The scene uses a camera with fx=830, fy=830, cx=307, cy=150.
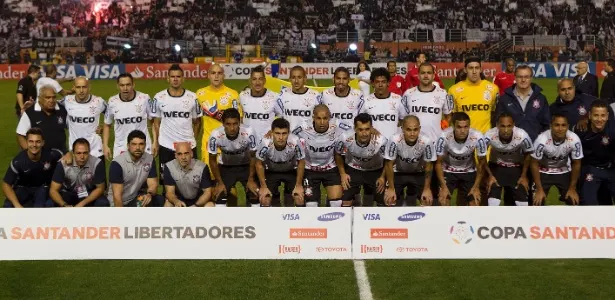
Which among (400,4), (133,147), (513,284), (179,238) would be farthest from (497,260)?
(400,4)

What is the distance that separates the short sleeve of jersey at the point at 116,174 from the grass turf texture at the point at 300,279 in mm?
1278

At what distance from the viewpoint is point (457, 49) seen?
143 ft

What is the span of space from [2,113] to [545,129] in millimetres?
18984

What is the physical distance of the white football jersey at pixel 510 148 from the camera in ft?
34.3

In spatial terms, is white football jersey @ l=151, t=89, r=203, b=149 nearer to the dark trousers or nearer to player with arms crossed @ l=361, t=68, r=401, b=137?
the dark trousers

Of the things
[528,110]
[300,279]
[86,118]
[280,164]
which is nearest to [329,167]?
[280,164]

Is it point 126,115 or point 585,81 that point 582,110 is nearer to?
point 585,81

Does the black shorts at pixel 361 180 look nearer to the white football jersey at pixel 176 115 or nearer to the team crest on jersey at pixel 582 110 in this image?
the white football jersey at pixel 176 115

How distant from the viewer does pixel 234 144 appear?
10836 millimetres

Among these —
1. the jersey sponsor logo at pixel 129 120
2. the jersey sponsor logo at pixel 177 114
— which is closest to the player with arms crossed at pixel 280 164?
the jersey sponsor logo at pixel 177 114

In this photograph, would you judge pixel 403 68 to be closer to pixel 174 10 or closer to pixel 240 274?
pixel 174 10

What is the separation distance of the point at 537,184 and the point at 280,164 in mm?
3290

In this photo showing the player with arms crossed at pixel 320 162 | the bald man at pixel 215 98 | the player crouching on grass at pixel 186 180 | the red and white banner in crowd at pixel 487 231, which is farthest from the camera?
the bald man at pixel 215 98

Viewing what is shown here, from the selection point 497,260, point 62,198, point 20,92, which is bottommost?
point 497,260
